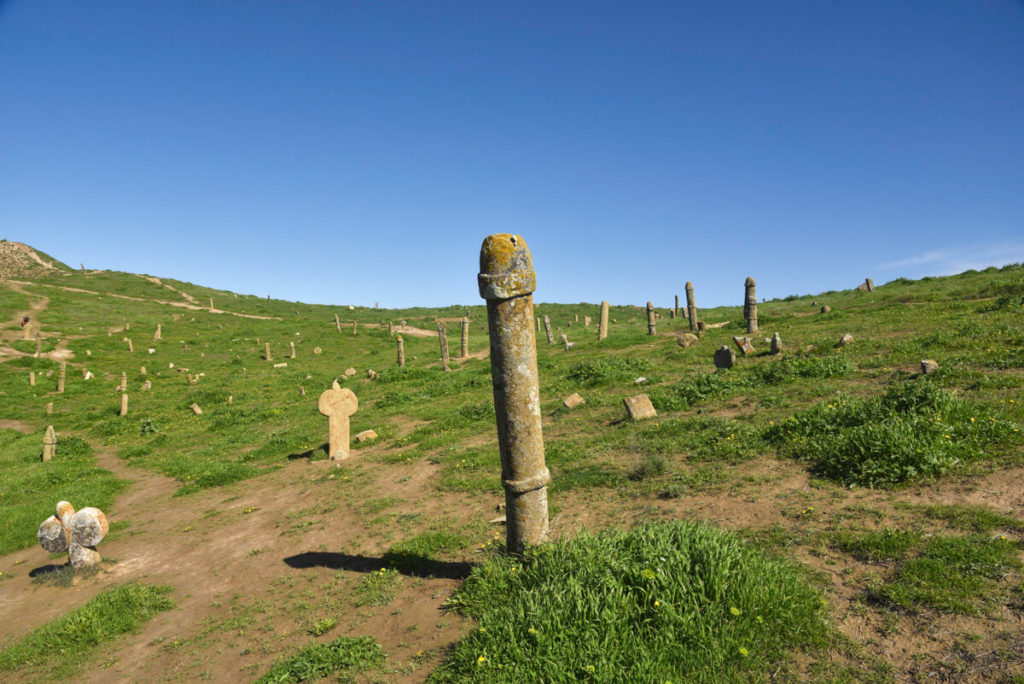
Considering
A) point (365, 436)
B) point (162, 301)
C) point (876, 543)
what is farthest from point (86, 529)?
point (162, 301)

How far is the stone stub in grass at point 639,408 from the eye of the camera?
11.8 meters

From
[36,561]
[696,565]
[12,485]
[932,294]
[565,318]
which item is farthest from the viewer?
[565,318]

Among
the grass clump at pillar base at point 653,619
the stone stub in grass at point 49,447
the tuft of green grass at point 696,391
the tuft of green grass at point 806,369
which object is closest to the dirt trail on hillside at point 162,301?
the stone stub in grass at point 49,447

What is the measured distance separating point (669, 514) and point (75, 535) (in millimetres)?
10993

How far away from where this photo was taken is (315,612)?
693 cm

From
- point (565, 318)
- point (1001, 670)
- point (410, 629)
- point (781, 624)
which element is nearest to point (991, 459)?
point (1001, 670)

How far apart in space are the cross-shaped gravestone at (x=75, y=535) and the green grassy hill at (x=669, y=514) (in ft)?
1.99

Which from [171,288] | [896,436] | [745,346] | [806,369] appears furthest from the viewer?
[171,288]

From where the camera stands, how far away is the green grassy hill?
4.31 meters

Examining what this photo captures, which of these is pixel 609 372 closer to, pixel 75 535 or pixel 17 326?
pixel 75 535

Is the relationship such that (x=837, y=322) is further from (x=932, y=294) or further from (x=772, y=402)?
(x=772, y=402)

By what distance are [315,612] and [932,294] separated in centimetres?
2882

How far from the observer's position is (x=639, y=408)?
39.1ft

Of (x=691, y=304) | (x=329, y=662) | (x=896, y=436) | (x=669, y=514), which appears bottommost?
(x=329, y=662)
